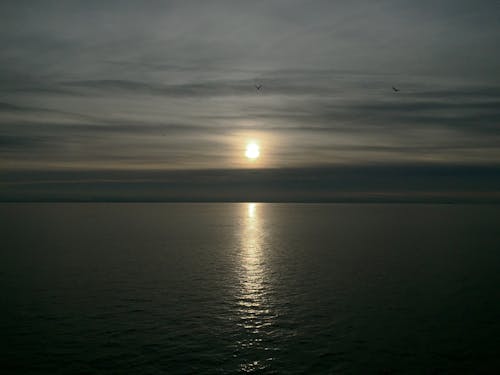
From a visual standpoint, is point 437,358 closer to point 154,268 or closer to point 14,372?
point 14,372

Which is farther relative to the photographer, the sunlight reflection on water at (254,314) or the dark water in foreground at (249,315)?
the sunlight reflection on water at (254,314)

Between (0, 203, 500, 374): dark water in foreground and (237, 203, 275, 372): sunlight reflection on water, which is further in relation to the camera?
(237, 203, 275, 372): sunlight reflection on water

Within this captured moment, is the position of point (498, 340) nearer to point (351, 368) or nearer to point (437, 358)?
point (437, 358)

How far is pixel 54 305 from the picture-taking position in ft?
148

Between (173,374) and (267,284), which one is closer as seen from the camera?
(173,374)

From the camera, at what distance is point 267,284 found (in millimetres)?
57438

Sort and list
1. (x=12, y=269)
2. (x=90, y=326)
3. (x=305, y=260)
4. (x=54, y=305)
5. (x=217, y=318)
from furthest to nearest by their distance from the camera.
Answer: (x=305, y=260) < (x=12, y=269) < (x=54, y=305) < (x=217, y=318) < (x=90, y=326)

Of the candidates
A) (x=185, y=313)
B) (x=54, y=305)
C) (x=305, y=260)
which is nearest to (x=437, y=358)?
(x=185, y=313)

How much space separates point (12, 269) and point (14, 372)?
144 feet

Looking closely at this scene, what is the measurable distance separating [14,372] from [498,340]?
37.5 metres

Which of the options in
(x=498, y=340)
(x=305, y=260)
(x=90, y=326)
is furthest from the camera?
(x=305, y=260)

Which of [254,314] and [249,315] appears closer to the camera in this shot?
[249,315]

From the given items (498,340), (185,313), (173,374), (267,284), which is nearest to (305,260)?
(267,284)

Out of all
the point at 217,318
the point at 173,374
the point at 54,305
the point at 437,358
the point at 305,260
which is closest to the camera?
the point at 173,374
